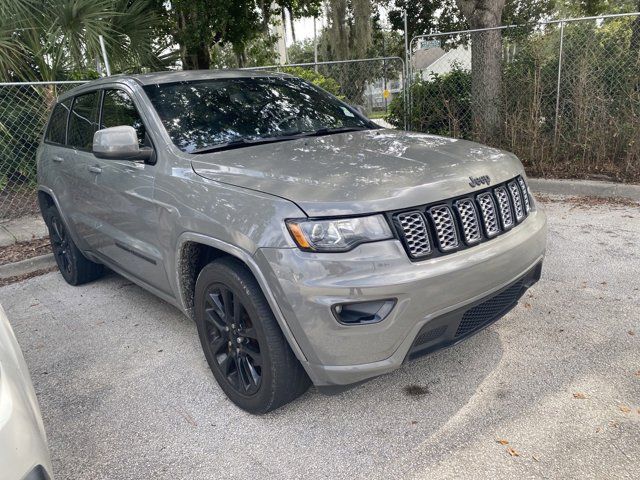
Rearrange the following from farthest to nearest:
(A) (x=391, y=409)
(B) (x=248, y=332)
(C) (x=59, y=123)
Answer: (C) (x=59, y=123), (A) (x=391, y=409), (B) (x=248, y=332)

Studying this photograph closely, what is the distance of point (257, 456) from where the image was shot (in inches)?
93.6

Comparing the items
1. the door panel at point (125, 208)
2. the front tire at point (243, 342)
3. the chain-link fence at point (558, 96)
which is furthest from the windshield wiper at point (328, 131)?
the chain-link fence at point (558, 96)

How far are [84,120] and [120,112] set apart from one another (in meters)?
0.82

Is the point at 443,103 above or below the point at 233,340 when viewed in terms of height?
above

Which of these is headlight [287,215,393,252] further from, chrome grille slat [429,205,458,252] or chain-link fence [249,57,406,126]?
chain-link fence [249,57,406,126]

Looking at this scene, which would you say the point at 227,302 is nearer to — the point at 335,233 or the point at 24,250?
the point at 335,233

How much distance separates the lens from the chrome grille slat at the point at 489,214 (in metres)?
2.51

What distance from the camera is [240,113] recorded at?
3.36 metres

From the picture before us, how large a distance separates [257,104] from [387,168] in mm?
1386

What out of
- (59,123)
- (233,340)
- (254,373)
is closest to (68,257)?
(59,123)

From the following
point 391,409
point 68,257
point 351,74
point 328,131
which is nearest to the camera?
point 391,409

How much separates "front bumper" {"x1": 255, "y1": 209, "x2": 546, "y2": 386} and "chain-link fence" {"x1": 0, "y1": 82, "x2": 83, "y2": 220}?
6279 millimetres

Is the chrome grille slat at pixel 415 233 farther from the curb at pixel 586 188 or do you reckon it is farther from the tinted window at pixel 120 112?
the curb at pixel 586 188

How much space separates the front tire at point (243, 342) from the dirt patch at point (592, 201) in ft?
16.7
